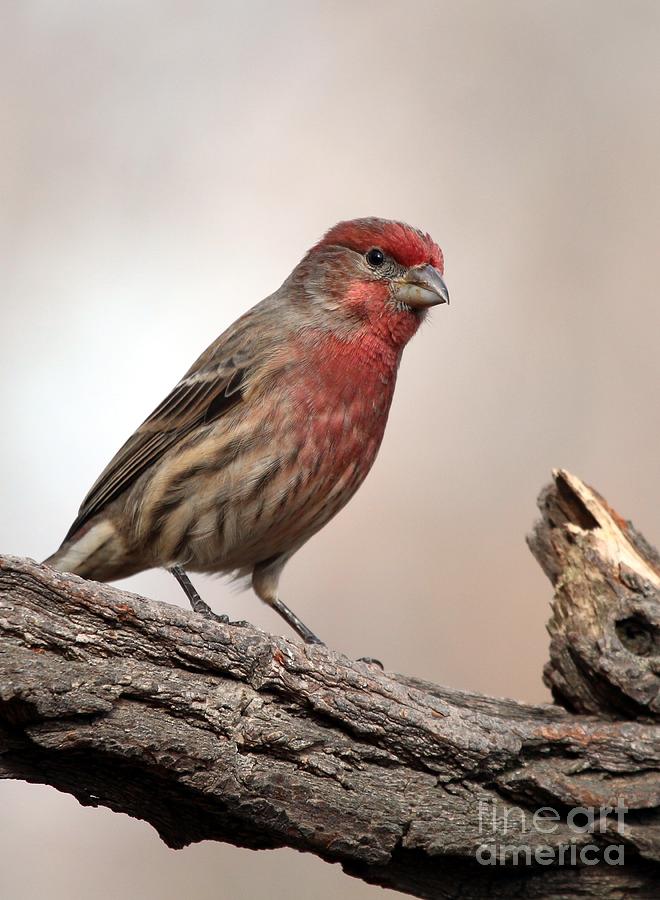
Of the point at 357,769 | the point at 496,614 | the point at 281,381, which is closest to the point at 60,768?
the point at 357,769

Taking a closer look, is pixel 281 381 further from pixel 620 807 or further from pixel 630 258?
pixel 630 258

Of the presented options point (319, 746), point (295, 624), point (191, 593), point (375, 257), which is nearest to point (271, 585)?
point (295, 624)

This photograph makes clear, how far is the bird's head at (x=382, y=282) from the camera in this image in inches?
228

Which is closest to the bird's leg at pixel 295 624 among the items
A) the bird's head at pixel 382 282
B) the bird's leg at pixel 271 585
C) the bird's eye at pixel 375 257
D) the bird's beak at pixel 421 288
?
the bird's leg at pixel 271 585

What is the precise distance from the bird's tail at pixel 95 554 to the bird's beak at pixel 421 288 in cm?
190

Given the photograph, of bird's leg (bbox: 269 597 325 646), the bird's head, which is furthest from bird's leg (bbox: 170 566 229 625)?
the bird's head

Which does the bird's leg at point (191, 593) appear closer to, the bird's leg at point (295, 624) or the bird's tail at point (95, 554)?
the bird's tail at point (95, 554)

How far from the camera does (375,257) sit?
5988 mm

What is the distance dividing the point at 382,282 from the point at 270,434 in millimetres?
1075

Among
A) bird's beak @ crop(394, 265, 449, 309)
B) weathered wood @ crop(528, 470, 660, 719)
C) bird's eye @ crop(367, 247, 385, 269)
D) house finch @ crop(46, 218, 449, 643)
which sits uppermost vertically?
bird's eye @ crop(367, 247, 385, 269)

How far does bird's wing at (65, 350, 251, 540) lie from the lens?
571 cm

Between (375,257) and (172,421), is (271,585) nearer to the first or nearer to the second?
(172,421)

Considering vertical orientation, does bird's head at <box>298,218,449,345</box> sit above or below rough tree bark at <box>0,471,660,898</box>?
above

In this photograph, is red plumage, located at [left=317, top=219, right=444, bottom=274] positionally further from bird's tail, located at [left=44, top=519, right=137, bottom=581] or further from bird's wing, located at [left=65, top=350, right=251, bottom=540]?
bird's tail, located at [left=44, top=519, right=137, bottom=581]
